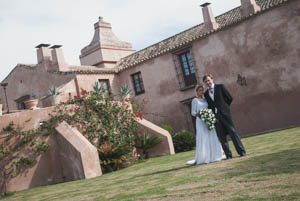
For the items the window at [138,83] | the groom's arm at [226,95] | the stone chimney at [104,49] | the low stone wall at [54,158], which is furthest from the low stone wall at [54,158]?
the stone chimney at [104,49]

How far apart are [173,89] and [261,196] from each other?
18.0m

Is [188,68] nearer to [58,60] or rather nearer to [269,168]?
[58,60]

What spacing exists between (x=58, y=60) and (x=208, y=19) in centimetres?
997

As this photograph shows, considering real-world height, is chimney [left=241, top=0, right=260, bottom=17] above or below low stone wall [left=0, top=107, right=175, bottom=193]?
above

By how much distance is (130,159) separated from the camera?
1204 centimetres

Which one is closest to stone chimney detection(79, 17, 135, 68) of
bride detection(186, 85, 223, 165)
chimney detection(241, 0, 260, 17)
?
chimney detection(241, 0, 260, 17)

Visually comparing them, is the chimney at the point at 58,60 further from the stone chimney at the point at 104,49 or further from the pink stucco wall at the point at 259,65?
the pink stucco wall at the point at 259,65

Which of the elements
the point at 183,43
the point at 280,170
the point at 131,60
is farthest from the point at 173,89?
the point at 280,170

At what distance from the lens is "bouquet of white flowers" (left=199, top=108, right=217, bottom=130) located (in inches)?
297

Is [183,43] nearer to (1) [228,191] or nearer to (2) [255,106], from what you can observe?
(2) [255,106]

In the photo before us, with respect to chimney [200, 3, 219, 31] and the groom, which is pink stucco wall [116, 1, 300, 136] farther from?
the groom

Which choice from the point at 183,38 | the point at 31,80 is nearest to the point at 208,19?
the point at 183,38

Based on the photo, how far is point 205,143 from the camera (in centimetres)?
767

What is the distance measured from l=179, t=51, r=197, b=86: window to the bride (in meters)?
12.8
